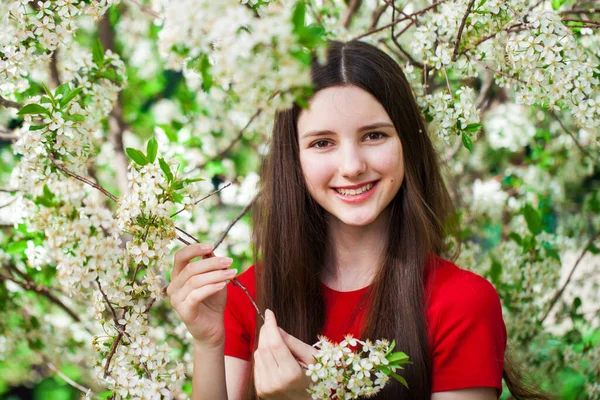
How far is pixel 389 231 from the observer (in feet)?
6.73

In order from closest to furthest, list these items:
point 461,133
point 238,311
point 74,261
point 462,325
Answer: point 74,261 < point 462,325 < point 461,133 < point 238,311

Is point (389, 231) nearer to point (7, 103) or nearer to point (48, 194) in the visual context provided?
point (48, 194)

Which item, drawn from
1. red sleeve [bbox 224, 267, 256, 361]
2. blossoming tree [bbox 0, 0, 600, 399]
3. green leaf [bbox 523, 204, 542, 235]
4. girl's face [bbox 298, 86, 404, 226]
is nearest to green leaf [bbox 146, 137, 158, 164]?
blossoming tree [bbox 0, 0, 600, 399]

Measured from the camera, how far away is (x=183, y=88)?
372cm

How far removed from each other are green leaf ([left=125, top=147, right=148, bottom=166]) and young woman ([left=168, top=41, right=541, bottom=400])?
267 millimetres

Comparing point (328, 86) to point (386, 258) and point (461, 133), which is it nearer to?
point (461, 133)

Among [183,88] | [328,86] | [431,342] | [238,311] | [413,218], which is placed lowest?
[431,342]

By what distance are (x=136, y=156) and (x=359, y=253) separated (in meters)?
0.86

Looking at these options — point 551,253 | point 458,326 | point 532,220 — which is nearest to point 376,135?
point 458,326

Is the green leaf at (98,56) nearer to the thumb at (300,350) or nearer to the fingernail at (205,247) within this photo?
the fingernail at (205,247)

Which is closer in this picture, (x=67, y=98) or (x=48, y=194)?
(x=48, y=194)

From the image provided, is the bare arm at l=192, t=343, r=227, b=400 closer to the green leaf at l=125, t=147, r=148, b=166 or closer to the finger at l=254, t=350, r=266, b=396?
the finger at l=254, t=350, r=266, b=396

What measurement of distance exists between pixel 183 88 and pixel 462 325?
95.2 inches

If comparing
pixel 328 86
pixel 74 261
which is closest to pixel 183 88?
pixel 328 86
